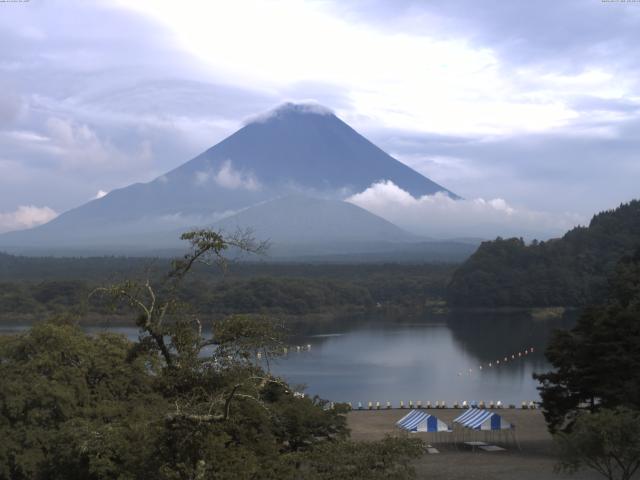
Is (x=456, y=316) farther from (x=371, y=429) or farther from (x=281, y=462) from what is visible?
(x=281, y=462)

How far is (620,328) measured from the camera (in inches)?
603

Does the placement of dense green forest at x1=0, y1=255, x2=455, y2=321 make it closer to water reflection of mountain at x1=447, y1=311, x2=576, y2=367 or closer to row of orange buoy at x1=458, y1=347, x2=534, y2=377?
water reflection of mountain at x1=447, y1=311, x2=576, y2=367

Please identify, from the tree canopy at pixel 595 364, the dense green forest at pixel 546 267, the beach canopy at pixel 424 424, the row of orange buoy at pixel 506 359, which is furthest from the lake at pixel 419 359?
the tree canopy at pixel 595 364

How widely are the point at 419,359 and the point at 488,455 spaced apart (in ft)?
61.0

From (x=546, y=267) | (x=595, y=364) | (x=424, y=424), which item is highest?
(x=546, y=267)

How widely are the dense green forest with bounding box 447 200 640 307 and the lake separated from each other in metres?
7.75

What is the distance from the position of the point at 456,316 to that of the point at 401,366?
22321 millimetres

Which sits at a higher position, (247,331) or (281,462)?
(247,331)

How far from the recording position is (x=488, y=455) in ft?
50.5

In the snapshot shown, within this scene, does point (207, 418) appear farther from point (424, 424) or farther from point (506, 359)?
point (506, 359)

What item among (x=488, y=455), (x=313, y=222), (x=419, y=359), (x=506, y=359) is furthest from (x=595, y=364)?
(x=313, y=222)

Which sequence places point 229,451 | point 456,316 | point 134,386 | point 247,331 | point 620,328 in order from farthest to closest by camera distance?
point 456,316
point 620,328
point 134,386
point 247,331
point 229,451

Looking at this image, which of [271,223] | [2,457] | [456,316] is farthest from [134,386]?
[271,223]

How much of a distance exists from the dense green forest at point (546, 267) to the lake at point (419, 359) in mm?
7749
